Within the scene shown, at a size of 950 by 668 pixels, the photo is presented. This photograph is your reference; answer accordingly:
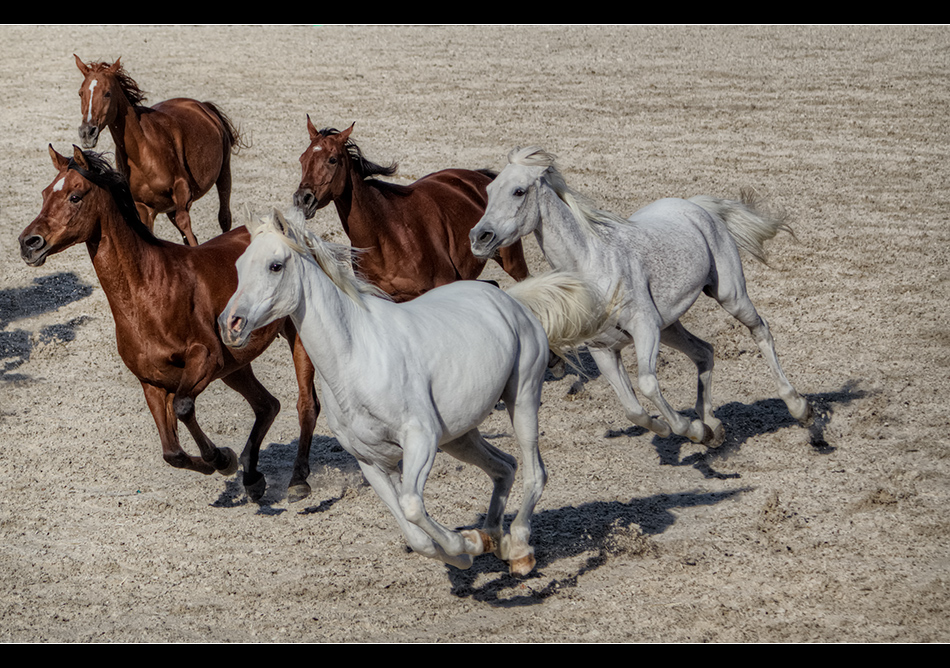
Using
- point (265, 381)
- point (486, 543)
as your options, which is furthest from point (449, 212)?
point (486, 543)

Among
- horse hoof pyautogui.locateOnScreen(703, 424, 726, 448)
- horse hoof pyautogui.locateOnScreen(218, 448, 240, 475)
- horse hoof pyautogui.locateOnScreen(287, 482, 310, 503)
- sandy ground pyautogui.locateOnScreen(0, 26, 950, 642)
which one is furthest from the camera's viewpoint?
horse hoof pyautogui.locateOnScreen(703, 424, 726, 448)

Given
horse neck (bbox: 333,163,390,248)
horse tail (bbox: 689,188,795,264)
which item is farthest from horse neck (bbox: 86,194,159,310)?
horse tail (bbox: 689,188,795,264)

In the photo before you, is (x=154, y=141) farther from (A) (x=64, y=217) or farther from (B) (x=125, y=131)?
(A) (x=64, y=217)

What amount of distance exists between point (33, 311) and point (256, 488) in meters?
4.37

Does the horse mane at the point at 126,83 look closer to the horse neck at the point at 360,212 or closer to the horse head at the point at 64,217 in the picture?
the horse neck at the point at 360,212

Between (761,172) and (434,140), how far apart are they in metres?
3.98

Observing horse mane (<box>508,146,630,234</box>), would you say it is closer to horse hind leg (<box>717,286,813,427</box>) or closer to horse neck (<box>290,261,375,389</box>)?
horse hind leg (<box>717,286,813,427</box>)

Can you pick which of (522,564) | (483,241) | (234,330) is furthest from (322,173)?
(522,564)

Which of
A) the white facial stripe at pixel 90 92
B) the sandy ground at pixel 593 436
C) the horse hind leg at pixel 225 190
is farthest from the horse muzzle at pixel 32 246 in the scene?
the horse hind leg at pixel 225 190

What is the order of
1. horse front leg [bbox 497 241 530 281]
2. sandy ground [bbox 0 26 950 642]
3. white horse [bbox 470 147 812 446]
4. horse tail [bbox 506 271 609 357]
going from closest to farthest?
sandy ground [bbox 0 26 950 642] < horse tail [bbox 506 271 609 357] < white horse [bbox 470 147 812 446] < horse front leg [bbox 497 241 530 281]

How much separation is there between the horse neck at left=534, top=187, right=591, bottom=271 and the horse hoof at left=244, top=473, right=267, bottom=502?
219 cm

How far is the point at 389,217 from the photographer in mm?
7086

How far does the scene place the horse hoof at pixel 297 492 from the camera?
6.41m

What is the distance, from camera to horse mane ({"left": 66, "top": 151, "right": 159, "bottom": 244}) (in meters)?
5.57
